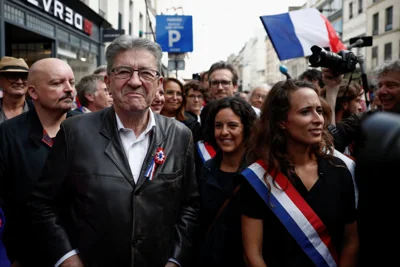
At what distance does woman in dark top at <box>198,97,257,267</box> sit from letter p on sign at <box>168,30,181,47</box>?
10.1 meters

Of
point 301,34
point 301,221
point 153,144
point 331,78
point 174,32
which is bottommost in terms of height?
point 301,221

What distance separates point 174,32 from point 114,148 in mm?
11471

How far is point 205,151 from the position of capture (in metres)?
3.65

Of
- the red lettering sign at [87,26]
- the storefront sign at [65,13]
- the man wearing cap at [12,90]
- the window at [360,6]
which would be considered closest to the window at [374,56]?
the window at [360,6]

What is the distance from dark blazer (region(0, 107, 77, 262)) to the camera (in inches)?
111

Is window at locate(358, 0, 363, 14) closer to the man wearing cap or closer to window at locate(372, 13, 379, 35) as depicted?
window at locate(372, 13, 379, 35)

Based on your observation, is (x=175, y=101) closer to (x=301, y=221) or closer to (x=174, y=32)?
(x=301, y=221)

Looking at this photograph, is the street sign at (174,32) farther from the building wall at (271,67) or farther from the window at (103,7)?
the building wall at (271,67)

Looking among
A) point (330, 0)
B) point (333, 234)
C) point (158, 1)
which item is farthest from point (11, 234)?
point (330, 0)

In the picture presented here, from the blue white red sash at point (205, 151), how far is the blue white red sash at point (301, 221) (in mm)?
1246

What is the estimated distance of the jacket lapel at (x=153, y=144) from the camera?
229 centimetres

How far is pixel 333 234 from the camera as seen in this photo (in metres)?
2.36

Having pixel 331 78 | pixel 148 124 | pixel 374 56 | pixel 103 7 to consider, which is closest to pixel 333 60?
pixel 331 78

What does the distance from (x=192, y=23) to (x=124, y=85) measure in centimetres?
1169
